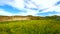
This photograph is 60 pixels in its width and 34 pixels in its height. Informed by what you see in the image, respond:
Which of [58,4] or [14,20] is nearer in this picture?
[14,20]

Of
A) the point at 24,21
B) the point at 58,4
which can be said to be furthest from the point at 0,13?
the point at 58,4

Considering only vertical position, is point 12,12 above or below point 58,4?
below

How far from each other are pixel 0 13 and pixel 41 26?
2.48 ft

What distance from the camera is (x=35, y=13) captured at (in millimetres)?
2316

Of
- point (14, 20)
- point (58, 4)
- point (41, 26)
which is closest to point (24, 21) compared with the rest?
point (14, 20)

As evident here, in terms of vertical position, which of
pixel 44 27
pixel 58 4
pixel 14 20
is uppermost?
pixel 58 4

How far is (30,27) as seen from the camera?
218cm

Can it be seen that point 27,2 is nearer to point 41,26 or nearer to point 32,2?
point 32,2

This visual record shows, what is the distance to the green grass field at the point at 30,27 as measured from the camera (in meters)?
2.07

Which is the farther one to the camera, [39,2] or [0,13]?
[39,2]

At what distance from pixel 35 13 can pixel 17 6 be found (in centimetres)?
36

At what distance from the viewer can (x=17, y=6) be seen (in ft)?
7.42

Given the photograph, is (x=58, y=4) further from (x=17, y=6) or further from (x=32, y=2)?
(x=17, y=6)

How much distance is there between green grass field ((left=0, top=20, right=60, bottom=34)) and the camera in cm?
207
